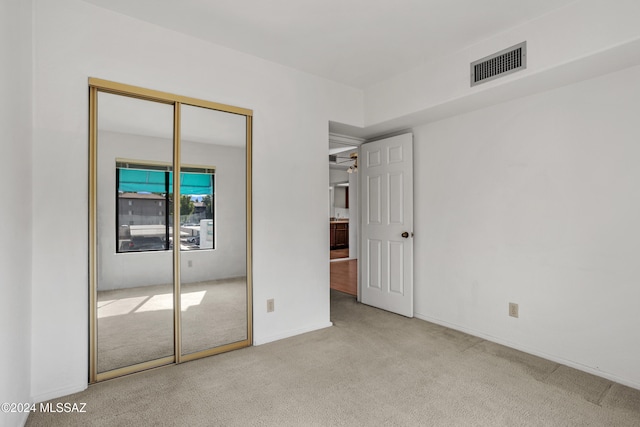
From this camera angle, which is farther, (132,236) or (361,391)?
(132,236)

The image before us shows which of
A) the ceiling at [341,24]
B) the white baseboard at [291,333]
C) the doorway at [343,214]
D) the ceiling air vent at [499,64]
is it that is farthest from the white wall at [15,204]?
the ceiling air vent at [499,64]

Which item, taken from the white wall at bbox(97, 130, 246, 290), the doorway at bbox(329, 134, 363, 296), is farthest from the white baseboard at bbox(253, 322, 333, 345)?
the doorway at bbox(329, 134, 363, 296)

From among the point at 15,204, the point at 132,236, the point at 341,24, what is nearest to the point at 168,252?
the point at 132,236

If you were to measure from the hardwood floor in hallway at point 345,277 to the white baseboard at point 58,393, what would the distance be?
3438 mm

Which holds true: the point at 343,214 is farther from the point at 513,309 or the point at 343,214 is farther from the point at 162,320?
the point at 162,320

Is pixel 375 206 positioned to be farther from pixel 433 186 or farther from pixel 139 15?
pixel 139 15

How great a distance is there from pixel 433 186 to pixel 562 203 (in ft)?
4.01

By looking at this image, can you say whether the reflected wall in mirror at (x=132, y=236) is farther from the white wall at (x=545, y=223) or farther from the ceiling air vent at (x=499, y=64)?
the white wall at (x=545, y=223)

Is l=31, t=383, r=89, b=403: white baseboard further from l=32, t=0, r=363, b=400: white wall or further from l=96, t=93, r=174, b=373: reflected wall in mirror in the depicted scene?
l=96, t=93, r=174, b=373: reflected wall in mirror

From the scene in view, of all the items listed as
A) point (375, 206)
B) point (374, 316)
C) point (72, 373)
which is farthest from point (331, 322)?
point (72, 373)

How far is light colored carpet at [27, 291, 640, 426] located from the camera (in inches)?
76.5

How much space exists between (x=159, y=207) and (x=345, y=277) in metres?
4.11

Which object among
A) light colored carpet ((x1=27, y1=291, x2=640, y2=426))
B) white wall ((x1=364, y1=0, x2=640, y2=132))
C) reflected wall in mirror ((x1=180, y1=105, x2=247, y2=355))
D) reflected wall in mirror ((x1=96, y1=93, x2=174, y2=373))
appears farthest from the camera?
reflected wall in mirror ((x1=180, y1=105, x2=247, y2=355))

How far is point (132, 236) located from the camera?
2.49 meters
